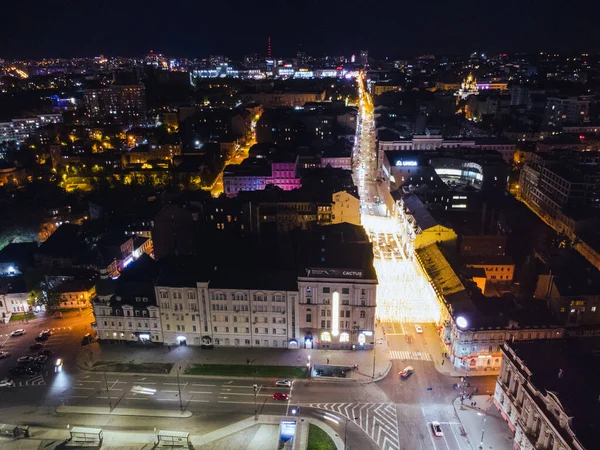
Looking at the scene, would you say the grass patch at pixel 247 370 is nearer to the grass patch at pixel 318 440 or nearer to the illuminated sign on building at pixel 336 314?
the illuminated sign on building at pixel 336 314

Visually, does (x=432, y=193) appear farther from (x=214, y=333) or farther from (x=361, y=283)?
(x=214, y=333)

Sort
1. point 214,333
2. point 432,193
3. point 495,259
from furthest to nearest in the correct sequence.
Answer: point 432,193 < point 495,259 < point 214,333

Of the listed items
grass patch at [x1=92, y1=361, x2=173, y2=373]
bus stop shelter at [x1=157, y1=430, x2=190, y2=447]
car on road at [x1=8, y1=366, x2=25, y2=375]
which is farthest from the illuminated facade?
car on road at [x1=8, y1=366, x2=25, y2=375]

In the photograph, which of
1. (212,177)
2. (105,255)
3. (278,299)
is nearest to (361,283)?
(278,299)

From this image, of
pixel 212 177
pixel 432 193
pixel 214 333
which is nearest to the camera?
pixel 214 333

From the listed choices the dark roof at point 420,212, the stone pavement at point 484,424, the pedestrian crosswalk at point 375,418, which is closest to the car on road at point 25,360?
the pedestrian crosswalk at point 375,418

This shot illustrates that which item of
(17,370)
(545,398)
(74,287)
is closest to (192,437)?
(17,370)

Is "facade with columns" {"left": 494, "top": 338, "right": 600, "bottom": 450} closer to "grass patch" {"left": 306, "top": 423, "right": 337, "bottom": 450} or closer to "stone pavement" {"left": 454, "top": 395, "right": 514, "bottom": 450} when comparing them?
"stone pavement" {"left": 454, "top": 395, "right": 514, "bottom": 450}
